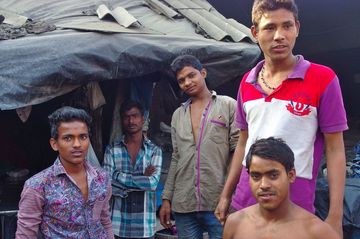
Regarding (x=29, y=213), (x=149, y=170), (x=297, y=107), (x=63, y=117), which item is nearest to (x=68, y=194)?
(x=29, y=213)

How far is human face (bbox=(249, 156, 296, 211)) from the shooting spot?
1997 mm

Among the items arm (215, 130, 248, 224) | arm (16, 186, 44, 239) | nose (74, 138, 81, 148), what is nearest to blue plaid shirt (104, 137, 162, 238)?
nose (74, 138, 81, 148)

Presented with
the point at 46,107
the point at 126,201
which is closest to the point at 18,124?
the point at 46,107

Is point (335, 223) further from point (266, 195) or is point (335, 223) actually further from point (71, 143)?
point (71, 143)

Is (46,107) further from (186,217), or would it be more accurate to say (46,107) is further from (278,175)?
(278,175)

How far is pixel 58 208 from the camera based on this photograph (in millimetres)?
2562

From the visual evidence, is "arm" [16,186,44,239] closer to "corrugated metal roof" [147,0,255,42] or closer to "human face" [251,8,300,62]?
"human face" [251,8,300,62]

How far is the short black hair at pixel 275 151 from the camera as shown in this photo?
2002 millimetres

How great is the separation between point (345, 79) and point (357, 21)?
7.27 ft

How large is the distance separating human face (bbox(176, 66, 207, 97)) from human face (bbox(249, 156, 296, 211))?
117 cm

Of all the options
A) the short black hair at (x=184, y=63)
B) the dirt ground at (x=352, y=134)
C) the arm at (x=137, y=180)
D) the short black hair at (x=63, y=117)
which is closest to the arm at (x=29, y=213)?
the short black hair at (x=63, y=117)

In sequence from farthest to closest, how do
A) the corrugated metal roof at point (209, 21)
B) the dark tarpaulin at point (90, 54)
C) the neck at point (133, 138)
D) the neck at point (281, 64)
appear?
1. the corrugated metal roof at point (209, 21)
2. the neck at point (133, 138)
3. the dark tarpaulin at point (90, 54)
4. the neck at point (281, 64)

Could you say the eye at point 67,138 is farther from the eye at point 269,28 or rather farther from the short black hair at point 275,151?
the eye at point 269,28

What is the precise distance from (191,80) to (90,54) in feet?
2.26
